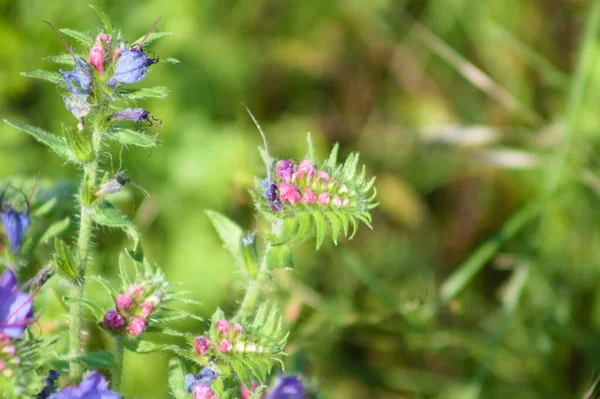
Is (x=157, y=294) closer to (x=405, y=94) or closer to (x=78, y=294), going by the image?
(x=78, y=294)

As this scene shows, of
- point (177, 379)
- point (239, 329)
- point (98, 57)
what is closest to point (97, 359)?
point (177, 379)

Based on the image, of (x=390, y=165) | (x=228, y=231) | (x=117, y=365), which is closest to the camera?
(x=117, y=365)

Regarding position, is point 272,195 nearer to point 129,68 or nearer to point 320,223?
point 320,223

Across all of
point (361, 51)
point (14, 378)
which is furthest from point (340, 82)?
point (14, 378)

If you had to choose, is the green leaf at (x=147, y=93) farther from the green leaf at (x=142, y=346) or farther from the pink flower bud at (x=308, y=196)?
the green leaf at (x=142, y=346)

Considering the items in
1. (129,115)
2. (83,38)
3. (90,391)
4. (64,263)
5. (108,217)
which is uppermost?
(83,38)

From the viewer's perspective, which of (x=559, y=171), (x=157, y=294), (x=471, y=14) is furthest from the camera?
(x=471, y=14)
